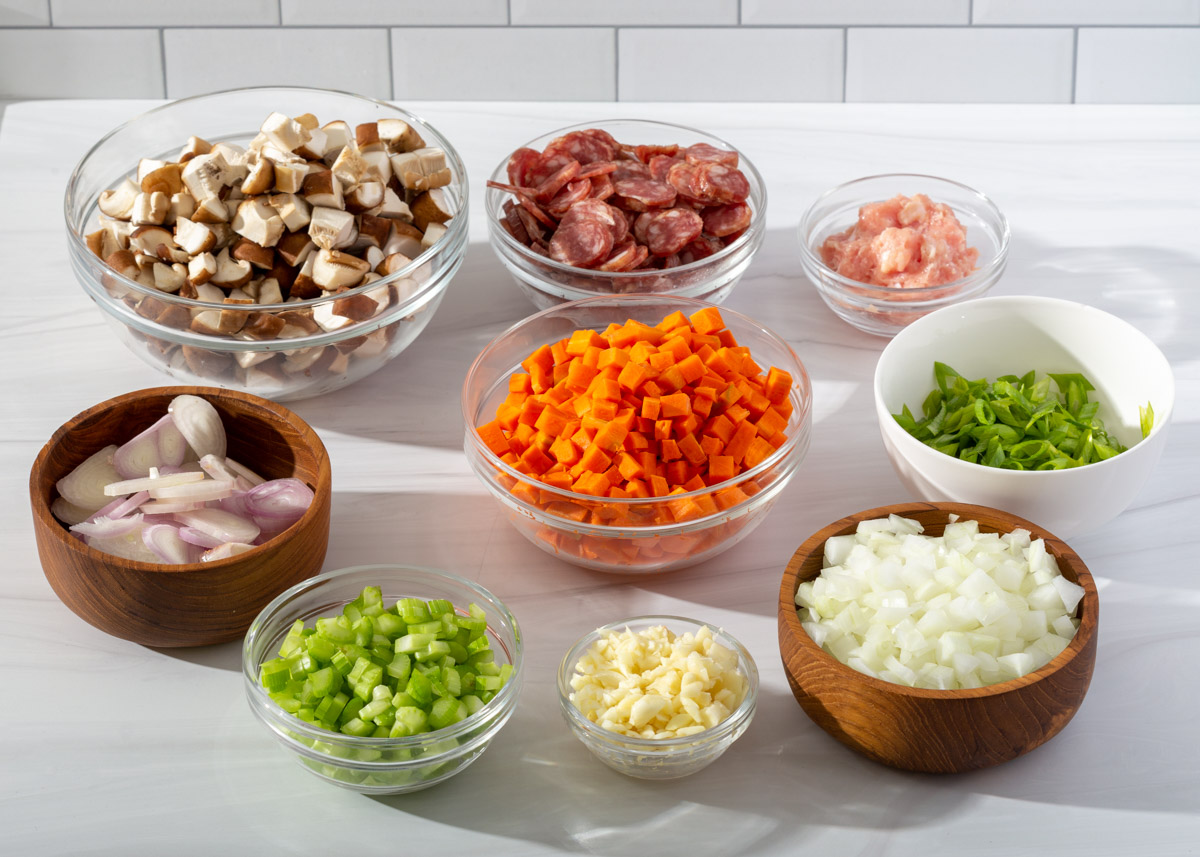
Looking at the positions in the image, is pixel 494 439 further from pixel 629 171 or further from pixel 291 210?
pixel 629 171

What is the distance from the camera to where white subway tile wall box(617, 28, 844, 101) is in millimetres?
2613

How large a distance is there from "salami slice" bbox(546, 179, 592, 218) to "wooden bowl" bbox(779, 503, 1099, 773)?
0.75 m

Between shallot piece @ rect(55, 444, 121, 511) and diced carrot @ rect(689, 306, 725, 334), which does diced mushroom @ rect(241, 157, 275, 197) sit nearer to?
shallot piece @ rect(55, 444, 121, 511)

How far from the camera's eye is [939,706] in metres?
1.19

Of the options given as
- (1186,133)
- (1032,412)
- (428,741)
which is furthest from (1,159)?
(1186,133)

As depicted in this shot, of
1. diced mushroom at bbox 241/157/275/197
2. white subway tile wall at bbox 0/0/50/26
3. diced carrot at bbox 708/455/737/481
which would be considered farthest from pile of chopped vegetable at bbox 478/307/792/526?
white subway tile wall at bbox 0/0/50/26

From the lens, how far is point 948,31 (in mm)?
2605

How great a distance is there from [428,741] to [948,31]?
203cm

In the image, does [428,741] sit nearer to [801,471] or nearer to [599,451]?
[599,451]

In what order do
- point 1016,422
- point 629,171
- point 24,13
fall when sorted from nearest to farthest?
point 1016,422
point 629,171
point 24,13

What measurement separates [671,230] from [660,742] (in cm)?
85

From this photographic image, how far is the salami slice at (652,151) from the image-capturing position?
6.42 feet

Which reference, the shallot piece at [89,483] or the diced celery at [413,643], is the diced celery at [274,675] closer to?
the diced celery at [413,643]

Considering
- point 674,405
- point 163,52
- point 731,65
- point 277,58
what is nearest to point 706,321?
point 674,405
